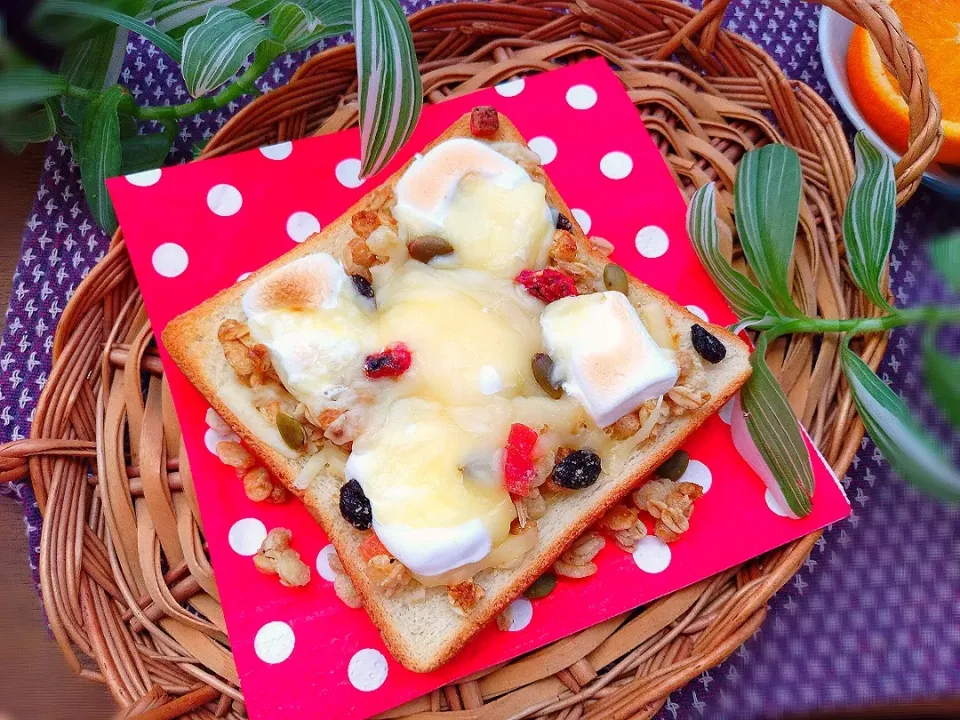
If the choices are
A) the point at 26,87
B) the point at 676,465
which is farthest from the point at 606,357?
the point at 26,87

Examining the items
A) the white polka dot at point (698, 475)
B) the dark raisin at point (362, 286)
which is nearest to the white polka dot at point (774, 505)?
the white polka dot at point (698, 475)

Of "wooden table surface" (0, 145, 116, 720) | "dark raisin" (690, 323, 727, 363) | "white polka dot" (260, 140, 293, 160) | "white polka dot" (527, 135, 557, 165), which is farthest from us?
"white polka dot" (527, 135, 557, 165)

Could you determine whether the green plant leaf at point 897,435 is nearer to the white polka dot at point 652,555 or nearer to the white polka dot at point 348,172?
the white polka dot at point 652,555

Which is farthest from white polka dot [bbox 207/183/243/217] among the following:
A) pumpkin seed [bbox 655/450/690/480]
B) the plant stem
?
the plant stem

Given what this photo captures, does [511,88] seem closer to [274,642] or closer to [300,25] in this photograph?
[300,25]

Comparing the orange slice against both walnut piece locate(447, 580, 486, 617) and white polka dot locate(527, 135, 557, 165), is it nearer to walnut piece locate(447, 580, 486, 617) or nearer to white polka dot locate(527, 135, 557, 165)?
white polka dot locate(527, 135, 557, 165)
